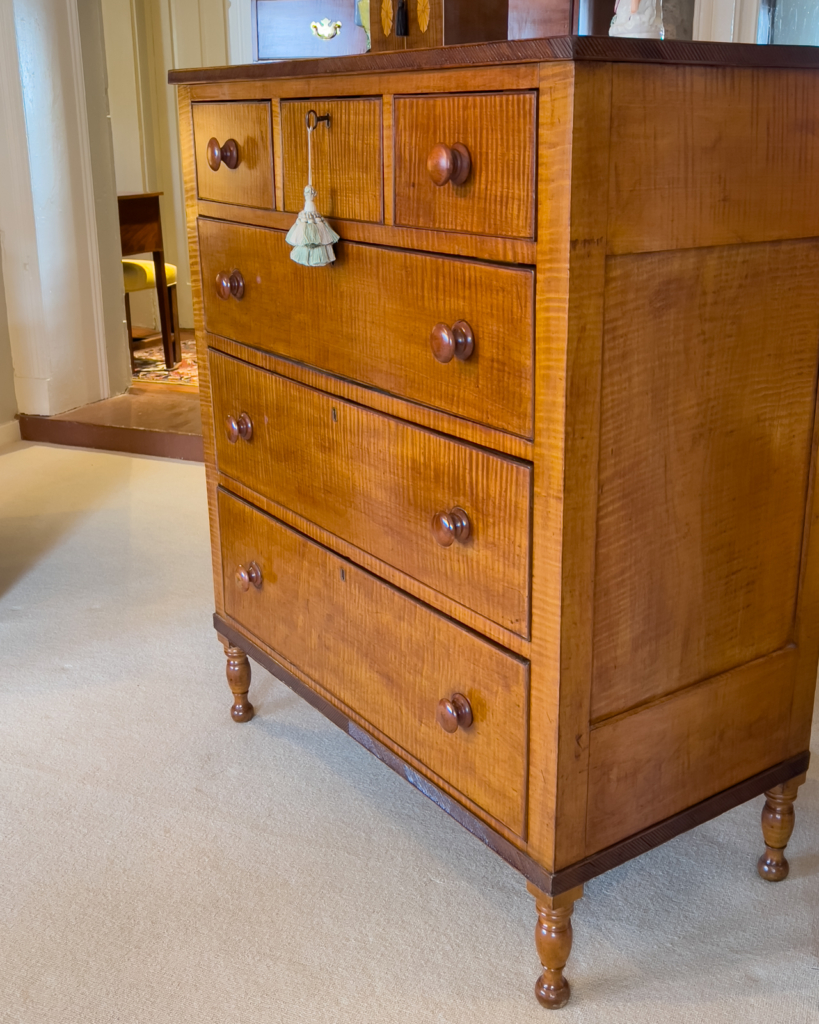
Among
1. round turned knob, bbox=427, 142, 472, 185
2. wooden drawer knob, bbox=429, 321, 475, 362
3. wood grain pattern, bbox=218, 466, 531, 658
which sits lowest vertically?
wood grain pattern, bbox=218, 466, 531, 658

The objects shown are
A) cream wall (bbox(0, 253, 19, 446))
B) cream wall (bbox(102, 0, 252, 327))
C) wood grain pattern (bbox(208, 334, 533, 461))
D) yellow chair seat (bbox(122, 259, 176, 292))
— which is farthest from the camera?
cream wall (bbox(102, 0, 252, 327))

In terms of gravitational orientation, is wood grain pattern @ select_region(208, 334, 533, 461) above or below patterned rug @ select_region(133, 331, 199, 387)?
above

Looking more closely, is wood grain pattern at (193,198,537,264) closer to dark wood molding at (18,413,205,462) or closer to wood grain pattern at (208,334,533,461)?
wood grain pattern at (208,334,533,461)

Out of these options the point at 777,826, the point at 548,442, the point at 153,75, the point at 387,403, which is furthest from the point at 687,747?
the point at 153,75

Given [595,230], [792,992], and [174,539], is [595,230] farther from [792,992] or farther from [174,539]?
[174,539]

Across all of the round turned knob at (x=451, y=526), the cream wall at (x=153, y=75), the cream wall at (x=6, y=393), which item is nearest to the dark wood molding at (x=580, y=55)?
the round turned knob at (x=451, y=526)

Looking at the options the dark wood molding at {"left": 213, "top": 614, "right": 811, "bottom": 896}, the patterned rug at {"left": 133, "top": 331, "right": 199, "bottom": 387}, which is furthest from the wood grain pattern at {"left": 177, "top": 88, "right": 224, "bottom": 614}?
the patterned rug at {"left": 133, "top": 331, "right": 199, "bottom": 387}

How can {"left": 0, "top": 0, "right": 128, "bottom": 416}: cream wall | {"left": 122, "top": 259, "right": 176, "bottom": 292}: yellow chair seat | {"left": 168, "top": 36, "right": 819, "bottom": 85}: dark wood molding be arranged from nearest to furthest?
{"left": 168, "top": 36, "right": 819, "bottom": 85}: dark wood molding
{"left": 0, "top": 0, "right": 128, "bottom": 416}: cream wall
{"left": 122, "top": 259, "right": 176, "bottom": 292}: yellow chair seat

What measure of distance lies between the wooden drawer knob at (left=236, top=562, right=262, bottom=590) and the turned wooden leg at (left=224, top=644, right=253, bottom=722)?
0.60ft

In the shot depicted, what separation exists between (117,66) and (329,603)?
497cm

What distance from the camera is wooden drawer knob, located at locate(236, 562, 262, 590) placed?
1.95 metres

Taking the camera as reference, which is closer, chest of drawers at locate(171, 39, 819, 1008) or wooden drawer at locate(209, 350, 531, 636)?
chest of drawers at locate(171, 39, 819, 1008)

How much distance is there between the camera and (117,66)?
575cm

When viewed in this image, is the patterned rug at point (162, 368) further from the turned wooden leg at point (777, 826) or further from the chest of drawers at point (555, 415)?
the turned wooden leg at point (777, 826)
